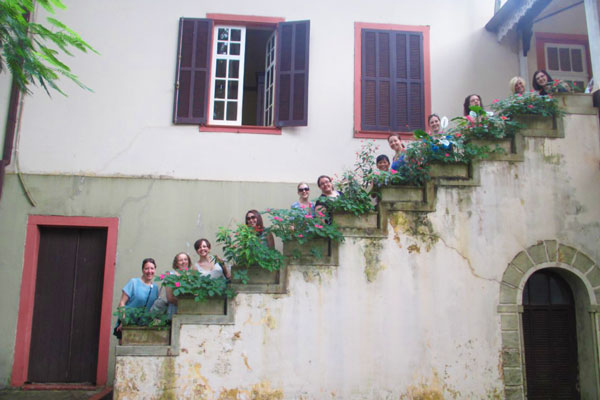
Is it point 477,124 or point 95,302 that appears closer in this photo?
point 477,124

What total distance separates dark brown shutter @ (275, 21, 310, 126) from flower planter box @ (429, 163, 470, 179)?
8.55ft

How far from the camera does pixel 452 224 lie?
6.61m

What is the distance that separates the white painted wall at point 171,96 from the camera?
826cm

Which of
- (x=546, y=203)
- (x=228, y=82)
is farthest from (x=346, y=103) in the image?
(x=546, y=203)

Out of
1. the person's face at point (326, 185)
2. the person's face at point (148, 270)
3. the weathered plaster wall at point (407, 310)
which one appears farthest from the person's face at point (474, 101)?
the person's face at point (148, 270)

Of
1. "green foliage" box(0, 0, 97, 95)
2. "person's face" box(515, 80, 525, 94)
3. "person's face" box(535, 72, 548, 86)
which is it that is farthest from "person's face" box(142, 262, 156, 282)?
"person's face" box(535, 72, 548, 86)

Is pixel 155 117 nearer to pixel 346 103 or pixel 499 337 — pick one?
pixel 346 103

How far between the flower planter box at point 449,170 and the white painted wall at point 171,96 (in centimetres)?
201

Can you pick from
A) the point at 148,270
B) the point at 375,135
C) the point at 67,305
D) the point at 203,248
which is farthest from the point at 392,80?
the point at 67,305

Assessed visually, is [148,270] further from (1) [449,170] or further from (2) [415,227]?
(1) [449,170]

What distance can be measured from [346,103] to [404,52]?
4.63 ft

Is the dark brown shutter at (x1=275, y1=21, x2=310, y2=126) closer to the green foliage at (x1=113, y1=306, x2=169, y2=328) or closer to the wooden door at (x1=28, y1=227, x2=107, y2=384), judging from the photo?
the wooden door at (x1=28, y1=227, x2=107, y2=384)

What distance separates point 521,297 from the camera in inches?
256

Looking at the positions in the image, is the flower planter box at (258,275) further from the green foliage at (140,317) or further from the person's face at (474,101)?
the person's face at (474,101)
